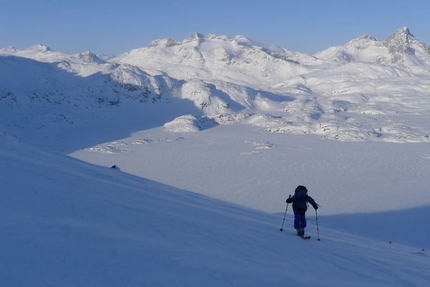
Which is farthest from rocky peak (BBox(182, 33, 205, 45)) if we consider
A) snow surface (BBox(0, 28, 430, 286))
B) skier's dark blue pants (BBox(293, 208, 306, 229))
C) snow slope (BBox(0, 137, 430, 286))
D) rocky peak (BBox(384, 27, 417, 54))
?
skier's dark blue pants (BBox(293, 208, 306, 229))

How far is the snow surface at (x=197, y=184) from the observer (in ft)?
19.5

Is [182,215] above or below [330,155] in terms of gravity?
below

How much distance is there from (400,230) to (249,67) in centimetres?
14007

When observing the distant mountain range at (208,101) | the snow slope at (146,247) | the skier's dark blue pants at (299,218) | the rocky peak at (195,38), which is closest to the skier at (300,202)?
the skier's dark blue pants at (299,218)

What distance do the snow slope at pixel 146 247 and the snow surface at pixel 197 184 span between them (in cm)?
4

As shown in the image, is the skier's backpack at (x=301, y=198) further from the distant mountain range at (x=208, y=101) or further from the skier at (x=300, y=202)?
the distant mountain range at (x=208, y=101)

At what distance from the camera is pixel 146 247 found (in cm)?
640

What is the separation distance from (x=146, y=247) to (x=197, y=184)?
64.2ft

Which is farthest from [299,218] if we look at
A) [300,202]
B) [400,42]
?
[400,42]

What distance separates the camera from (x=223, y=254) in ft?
22.1

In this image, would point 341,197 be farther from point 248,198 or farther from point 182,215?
point 182,215

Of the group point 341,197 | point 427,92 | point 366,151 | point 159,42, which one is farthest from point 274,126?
point 159,42

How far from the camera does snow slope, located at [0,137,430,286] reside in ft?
17.1

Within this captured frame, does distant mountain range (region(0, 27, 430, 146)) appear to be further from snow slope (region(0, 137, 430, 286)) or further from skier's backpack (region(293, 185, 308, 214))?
skier's backpack (region(293, 185, 308, 214))
